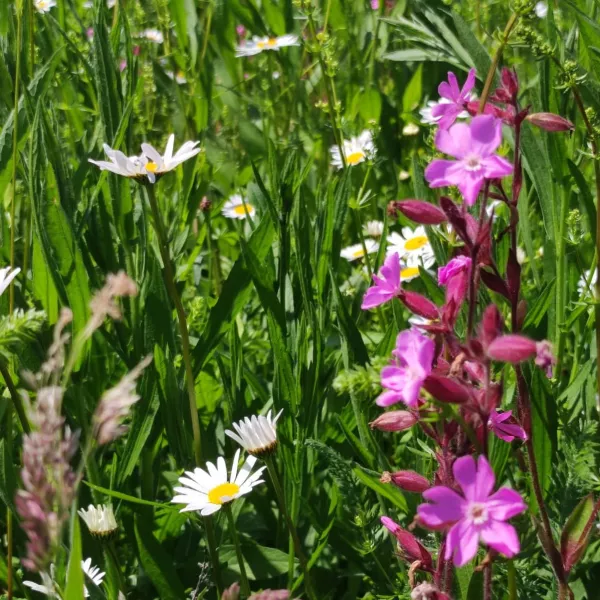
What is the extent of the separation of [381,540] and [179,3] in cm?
187

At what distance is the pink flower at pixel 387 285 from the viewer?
0.97 metres

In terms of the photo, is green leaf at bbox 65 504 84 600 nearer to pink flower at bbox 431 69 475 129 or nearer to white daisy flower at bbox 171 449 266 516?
white daisy flower at bbox 171 449 266 516

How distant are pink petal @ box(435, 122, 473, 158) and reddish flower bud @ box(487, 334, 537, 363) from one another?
18 cm

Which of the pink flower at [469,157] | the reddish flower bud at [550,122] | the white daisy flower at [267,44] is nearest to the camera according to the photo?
the pink flower at [469,157]

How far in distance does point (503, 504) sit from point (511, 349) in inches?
5.2

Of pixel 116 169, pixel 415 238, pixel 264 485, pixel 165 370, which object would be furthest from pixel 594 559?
pixel 415 238

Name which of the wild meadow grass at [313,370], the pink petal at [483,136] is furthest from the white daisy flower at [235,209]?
the pink petal at [483,136]

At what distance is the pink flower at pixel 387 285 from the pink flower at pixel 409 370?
15 cm

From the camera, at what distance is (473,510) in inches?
31.4

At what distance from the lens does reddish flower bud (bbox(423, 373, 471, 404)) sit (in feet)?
2.65

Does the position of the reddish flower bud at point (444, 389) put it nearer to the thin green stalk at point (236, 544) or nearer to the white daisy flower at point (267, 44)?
the thin green stalk at point (236, 544)

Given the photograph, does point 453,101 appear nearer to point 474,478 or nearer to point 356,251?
point 474,478

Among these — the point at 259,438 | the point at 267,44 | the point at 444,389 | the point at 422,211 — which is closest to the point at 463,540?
the point at 444,389

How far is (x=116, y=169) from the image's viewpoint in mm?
1514
